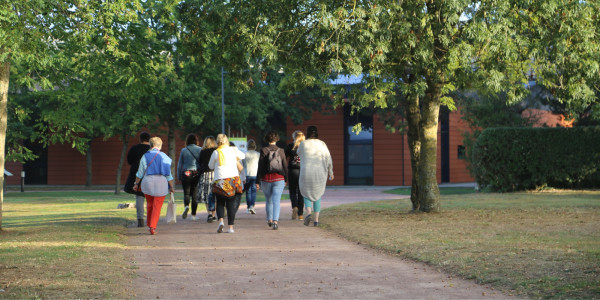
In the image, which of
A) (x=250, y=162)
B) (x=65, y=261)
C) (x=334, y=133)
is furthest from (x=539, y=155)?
(x=65, y=261)

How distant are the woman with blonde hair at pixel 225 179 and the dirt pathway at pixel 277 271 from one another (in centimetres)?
65

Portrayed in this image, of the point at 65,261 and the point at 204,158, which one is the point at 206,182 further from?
the point at 65,261

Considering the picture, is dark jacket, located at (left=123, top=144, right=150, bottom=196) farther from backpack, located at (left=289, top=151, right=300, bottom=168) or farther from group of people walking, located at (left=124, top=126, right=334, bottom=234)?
backpack, located at (left=289, top=151, right=300, bottom=168)

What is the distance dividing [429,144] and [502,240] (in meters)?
5.38

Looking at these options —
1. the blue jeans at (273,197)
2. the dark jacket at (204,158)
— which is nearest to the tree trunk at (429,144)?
the blue jeans at (273,197)

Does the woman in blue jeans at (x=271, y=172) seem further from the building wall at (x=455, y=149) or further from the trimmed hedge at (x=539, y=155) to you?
the building wall at (x=455, y=149)

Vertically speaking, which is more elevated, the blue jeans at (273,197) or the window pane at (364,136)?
the window pane at (364,136)

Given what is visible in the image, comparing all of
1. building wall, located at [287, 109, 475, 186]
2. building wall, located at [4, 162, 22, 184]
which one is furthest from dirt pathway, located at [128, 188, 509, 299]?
building wall, located at [4, 162, 22, 184]

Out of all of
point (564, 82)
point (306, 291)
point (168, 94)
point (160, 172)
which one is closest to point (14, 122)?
point (168, 94)

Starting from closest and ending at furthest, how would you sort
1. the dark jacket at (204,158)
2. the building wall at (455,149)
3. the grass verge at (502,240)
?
the grass verge at (502,240) → the dark jacket at (204,158) → the building wall at (455,149)

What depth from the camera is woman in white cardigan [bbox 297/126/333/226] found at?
557 inches

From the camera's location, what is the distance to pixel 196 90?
116 ft

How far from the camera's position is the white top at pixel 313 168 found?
14141mm

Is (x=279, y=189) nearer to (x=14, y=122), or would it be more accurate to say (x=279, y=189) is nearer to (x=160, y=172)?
(x=160, y=172)
